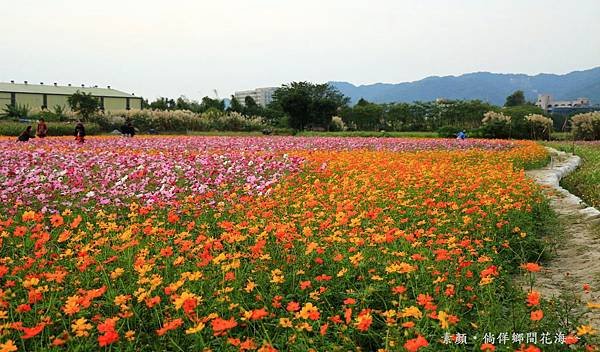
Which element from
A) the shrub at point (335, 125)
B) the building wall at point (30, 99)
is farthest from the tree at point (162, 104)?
the shrub at point (335, 125)

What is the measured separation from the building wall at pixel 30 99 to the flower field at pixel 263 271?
59393mm

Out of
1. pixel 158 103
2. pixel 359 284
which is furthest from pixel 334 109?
pixel 359 284

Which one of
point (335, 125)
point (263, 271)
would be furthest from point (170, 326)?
point (335, 125)

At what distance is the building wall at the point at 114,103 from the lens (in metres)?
64.3

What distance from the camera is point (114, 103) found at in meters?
65.6

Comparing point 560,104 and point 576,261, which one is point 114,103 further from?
point 576,261

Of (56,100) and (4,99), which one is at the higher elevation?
(56,100)

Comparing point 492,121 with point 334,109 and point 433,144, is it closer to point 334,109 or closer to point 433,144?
point 433,144

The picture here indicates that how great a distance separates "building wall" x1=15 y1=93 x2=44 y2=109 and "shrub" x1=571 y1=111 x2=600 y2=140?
52.7 meters

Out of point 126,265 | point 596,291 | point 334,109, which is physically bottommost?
point 596,291

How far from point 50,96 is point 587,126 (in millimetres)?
56247

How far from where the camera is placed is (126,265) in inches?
126

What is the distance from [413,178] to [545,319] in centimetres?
326

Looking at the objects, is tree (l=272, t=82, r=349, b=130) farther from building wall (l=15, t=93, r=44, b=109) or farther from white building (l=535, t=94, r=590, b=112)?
building wall (l=15, t=93, r=44, b=109)
